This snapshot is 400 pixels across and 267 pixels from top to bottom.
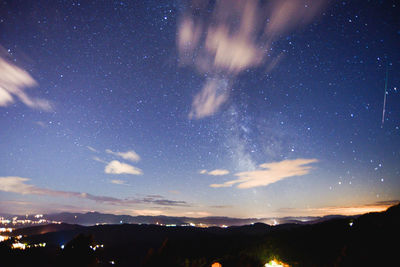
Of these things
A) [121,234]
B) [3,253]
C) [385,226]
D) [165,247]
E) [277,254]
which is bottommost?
[121,234]

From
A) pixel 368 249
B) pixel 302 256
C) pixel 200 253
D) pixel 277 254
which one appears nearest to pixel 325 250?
pixel 302 256

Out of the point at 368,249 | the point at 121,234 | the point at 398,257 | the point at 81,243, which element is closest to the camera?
the point at 81,243

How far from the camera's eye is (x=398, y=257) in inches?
842

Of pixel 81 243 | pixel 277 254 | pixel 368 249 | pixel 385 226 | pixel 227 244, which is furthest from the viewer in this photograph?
pixel 227 244

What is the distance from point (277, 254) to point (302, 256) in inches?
243

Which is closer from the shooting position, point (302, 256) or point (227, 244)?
point (302, 256)

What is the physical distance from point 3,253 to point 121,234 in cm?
12293

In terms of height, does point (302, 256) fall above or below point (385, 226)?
below

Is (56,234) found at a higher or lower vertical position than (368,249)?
lower

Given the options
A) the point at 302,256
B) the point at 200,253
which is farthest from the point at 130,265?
the point at 302,256

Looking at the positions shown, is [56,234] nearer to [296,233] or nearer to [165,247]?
[296,233]

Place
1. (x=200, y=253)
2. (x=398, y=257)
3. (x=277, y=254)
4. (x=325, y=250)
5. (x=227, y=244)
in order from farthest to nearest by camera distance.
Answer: (x=227, y=244), (x=200, y=253), (x=277, y=254), (x=325, y=250), (x=398, y=257)

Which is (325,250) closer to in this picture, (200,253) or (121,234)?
(200,253)

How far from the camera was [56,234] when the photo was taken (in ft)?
468
